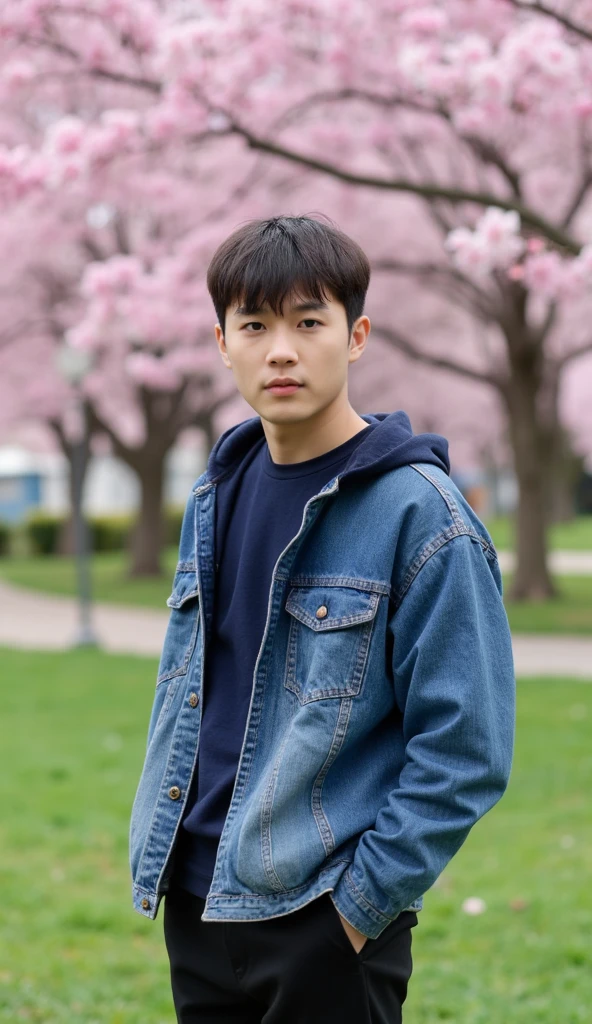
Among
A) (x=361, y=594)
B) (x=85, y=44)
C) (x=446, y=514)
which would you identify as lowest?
(x=361, y=594)

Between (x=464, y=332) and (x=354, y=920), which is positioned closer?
(x=354, y=920)

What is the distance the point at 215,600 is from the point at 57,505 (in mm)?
45550

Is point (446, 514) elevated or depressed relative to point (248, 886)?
elevated

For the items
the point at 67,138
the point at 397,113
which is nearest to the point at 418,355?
the point at 397,113

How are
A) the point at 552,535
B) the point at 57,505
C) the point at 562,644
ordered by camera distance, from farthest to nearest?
the point at 57,505
the point at 552,535
the point at 562,644

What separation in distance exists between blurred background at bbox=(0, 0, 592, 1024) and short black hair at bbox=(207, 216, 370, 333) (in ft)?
0.67

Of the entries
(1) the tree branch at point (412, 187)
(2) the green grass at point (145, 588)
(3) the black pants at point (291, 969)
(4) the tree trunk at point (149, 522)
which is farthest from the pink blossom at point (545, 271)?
(4) the tree trunk at point (149, 522)

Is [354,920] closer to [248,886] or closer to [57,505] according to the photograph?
[248,886]

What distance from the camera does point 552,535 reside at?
32.3 metres

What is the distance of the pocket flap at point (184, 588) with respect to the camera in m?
1.98

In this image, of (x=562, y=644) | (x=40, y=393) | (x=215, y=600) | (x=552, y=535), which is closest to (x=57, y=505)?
(x=552, y=535)

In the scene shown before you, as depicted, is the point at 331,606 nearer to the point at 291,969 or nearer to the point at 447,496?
the point at 447,496

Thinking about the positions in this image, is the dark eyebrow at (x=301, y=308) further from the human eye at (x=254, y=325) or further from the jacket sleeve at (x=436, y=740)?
the jacket sleeve at (x=436, y=740)

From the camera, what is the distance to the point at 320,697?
1.73 m
